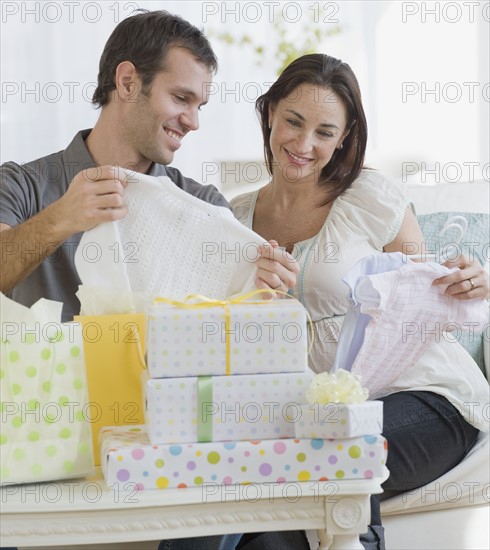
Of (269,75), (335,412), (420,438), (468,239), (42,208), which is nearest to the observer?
(335,412)

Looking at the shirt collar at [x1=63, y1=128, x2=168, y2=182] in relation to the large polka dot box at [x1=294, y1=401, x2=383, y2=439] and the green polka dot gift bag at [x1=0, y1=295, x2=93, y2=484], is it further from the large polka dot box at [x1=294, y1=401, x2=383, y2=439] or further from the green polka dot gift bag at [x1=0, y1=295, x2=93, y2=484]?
the large polka dot box at [x1=294, y1=401, x2=383, y2=439]

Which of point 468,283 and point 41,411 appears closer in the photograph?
point 41,411

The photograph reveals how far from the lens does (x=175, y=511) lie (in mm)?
1078

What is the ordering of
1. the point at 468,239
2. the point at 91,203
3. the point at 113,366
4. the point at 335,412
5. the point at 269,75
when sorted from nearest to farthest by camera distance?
the point at 335,412 < the point at 113,366 < the point at 91,203 < the point at 468,239 < the point at 269,75

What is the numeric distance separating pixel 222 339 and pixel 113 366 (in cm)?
22

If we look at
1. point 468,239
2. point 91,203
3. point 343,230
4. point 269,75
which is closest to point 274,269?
point 91,203

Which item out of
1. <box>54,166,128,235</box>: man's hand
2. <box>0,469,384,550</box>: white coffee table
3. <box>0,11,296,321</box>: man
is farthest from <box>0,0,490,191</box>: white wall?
<box>0,469,384,550</box>: white coffee table

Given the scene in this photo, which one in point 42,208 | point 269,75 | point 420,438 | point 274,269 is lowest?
point 420,438

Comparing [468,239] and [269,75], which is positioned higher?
[269,75]

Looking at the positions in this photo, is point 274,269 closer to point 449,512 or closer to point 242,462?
point 242,462

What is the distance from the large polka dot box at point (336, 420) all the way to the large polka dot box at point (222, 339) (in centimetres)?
8

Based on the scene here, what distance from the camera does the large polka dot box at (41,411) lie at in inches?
43.3

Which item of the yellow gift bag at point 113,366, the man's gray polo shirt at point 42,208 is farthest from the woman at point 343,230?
the yellow gift bag at point 113,366

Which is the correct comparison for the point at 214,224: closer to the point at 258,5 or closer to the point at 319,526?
the point at 319,526
